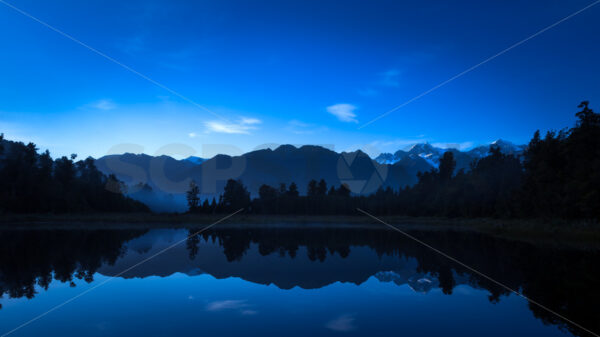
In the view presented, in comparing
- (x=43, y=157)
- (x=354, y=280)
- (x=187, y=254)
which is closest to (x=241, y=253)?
(x=187, y=254)

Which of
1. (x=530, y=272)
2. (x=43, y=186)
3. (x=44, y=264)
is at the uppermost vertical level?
(x=43, y=186)

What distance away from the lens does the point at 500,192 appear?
81.5 metres

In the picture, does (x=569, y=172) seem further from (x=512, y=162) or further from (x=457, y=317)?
(x=457, y=317)

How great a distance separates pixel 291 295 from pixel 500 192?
82710 mm

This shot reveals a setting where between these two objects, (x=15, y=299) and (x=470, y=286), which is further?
(x=470, y=286)


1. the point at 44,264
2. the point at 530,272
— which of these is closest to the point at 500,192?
the point at 530,272

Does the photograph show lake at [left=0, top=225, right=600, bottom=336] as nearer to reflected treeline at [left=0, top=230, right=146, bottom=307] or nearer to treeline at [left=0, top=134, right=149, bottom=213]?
reflected treeline at [left=0, top=230, right=146, bottom=307]

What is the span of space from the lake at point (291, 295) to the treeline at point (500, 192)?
3520 cm

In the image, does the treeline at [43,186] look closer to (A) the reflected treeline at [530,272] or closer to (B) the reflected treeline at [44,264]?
(B) the reflected treeline at [44,264]

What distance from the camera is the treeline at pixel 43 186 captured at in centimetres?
7750

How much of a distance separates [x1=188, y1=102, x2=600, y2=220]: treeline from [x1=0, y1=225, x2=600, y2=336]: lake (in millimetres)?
35197

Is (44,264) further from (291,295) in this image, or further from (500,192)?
(500,192)

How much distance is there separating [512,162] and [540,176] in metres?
34.8

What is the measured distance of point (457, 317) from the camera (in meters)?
10.2
